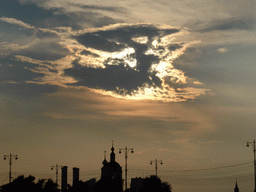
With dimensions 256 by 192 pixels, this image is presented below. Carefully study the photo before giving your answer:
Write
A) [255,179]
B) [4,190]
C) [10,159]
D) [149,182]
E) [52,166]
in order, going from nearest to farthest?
[4,190], [255,179], [149,182], [10,159], [52,166]

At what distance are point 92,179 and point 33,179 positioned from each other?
345ft

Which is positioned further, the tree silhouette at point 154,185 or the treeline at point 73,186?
the tree silhouette at point 154,185

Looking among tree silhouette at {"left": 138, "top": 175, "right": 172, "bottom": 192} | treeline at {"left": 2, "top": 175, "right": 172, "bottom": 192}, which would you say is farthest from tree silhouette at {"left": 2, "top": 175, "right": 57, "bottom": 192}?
tree silhouette at {"left": 138, "top": 175, "right": 172, "bottom": 192}

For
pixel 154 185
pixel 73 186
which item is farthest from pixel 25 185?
pixel 154 185

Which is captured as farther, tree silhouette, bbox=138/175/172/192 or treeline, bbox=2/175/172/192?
tree silhouette, bbox=138/175/172/192

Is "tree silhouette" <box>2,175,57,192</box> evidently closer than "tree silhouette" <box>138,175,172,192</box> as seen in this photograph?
Yes

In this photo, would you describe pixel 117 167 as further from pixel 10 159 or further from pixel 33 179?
pixel 33 179

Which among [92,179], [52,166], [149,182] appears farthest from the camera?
[92,179]

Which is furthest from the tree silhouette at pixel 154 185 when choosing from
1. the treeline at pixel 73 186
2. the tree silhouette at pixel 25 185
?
the tree silhouette at pixel 25 185

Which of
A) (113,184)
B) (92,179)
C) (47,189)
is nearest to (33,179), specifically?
(47,189)

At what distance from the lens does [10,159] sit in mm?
123250

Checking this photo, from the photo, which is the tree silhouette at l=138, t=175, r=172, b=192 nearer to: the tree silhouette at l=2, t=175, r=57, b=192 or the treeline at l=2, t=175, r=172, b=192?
the treeline at l=2, t=175, r=172, b=192

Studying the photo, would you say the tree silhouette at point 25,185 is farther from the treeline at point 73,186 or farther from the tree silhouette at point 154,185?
the tree silhouette at point 154,185

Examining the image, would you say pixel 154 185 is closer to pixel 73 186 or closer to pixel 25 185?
pixel 73 186
